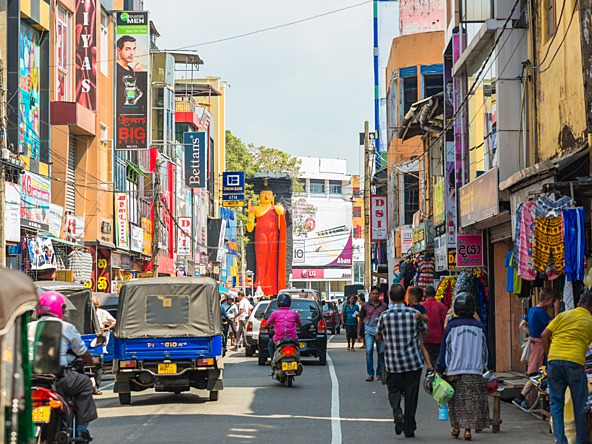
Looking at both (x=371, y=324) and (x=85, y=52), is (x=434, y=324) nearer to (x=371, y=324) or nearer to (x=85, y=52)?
(x=371, y=324)

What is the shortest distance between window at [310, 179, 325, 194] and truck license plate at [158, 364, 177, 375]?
133 metres

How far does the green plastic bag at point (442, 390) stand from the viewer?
1370 cm

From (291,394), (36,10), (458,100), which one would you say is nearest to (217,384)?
(291,394)

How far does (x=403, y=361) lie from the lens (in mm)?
14148

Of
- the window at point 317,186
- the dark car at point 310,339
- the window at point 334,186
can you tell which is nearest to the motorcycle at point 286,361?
the dark car at point 310,339

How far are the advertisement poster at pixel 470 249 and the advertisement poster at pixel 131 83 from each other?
22404 mm

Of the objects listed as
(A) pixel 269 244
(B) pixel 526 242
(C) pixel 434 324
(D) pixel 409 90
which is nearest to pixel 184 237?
(D) pixel 409 90

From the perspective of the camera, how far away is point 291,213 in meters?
116

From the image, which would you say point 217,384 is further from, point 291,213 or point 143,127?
point 291,213

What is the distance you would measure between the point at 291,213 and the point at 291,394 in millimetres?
95830

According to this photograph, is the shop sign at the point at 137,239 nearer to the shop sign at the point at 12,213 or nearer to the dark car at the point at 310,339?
the shop sign at the point at 12,213

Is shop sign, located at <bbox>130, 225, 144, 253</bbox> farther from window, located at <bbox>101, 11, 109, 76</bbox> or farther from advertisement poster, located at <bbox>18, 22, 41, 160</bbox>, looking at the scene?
advertisement poster, located at <bbox>18, 22, 41, 160</bbox>

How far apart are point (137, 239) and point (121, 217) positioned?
522 cm

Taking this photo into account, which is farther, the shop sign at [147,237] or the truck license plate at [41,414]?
the shop sign at [147,237]
